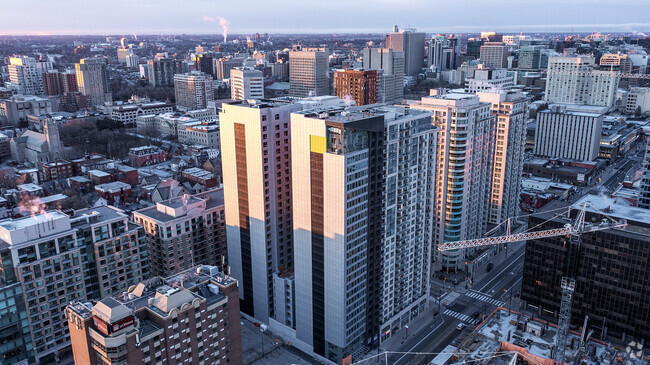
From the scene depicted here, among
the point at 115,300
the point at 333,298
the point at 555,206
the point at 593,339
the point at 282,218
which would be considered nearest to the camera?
the point at 115,300

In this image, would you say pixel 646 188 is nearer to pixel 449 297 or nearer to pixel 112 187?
pixel 449 297

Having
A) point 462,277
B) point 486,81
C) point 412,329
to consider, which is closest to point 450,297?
point 462,277

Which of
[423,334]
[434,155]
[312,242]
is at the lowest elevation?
[423,334]

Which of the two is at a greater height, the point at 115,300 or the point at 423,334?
the point at 115,300

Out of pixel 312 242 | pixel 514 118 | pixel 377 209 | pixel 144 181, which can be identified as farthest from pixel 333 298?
pixel 144 181

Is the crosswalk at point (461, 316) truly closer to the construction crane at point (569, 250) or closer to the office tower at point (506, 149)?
the construction crane at point (569, 250)

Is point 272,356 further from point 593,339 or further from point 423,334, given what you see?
point 593,339
